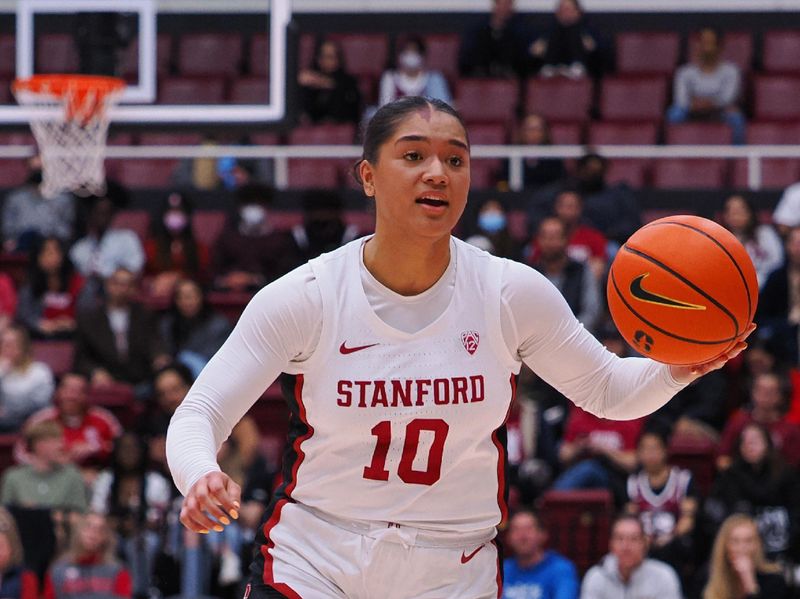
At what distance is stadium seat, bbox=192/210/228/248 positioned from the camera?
40.0 feet

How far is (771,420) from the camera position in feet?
29.7

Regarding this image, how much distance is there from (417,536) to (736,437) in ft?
18.5

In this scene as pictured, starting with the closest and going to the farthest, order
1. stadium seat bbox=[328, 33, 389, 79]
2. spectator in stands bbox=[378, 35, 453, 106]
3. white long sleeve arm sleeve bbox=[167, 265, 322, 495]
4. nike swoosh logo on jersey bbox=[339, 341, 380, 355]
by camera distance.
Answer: white long sleeve arm sleeve bbox=[167, 265, 322, 495], nike swoosh logo on jersey bbox=[339, 341, 380, 355], spectator in stands bbox=[378, 35, 453, 106], stadium seat bbox=[328, 33, 389, 79]

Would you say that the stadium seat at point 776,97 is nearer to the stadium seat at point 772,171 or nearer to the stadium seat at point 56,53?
the stadium seat at point 772,171

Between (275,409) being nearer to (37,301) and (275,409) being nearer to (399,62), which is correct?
(37,301)

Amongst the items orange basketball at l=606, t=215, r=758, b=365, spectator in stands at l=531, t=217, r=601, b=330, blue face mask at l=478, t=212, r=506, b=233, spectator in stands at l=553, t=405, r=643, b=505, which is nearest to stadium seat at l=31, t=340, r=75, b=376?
blue face mask at l=478, t=212, r=506, b=233

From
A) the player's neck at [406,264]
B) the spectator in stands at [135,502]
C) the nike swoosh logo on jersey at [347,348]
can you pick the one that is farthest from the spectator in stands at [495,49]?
the nike swoosh logo on jersey at [347,348]

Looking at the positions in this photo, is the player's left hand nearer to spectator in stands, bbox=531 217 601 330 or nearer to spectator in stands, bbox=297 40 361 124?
spectator in stands, bbox=531 217 601 330

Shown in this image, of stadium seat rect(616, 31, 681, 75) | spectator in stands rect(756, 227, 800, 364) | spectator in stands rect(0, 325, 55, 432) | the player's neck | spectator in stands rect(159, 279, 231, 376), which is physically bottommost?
spectator in stands rect(0, 325, 55, 432)

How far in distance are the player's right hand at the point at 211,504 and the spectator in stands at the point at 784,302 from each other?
Result: 723 cm

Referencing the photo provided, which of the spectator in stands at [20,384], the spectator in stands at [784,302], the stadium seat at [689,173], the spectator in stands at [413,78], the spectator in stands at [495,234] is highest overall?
the spectator in stands at [413,78]

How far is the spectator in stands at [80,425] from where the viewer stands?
9.45 meters

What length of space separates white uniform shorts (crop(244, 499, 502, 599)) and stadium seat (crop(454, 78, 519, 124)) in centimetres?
1018

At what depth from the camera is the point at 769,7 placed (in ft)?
49.8
